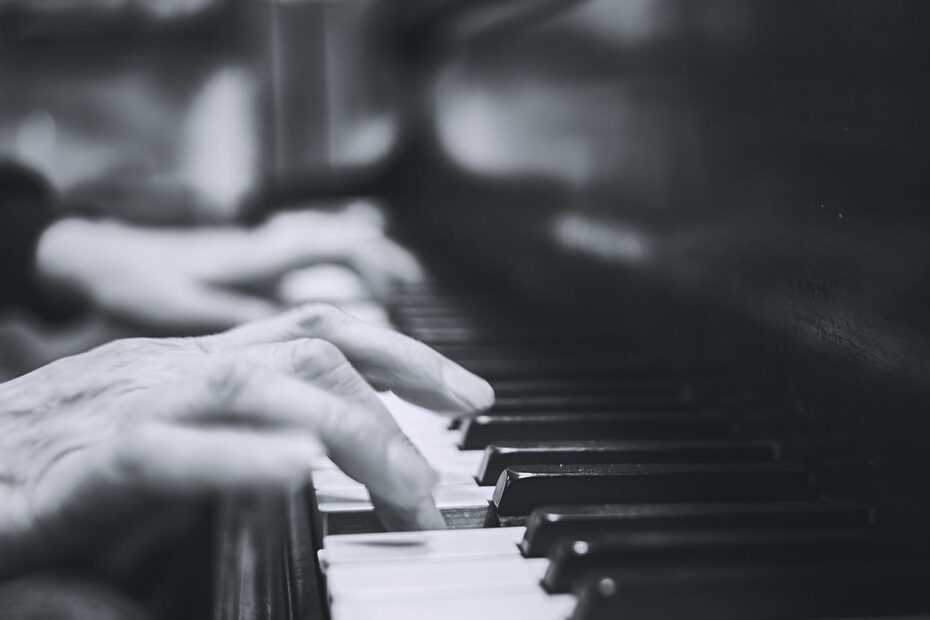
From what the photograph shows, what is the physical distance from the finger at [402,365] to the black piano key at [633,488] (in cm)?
7

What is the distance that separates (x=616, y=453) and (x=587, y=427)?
0.27 feet

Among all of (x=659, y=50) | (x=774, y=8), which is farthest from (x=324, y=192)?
(x=774, y=8)

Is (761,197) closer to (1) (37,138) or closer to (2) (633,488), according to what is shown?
(2) (633,488)

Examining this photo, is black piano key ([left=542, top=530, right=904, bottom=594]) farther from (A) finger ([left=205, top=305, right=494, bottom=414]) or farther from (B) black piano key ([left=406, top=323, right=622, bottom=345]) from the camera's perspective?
(B) black piano key ([left=406, top=323, right=622, bottom=345])

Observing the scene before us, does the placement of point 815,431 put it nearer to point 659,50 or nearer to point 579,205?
point 659,50

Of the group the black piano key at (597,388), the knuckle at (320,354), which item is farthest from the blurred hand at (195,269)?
the knuckle at (320,354)

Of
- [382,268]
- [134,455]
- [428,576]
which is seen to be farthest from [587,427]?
[382,268]

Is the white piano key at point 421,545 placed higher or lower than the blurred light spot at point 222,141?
lower

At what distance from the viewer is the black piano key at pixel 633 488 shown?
63 centimetres

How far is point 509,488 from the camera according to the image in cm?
64

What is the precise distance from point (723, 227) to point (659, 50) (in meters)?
0.23

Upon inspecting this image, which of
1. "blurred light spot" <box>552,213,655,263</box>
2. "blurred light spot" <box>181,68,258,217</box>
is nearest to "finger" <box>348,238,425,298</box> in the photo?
"blurred light spot" <box>552,213,655,263</box>

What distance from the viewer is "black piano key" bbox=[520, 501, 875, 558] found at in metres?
0.56

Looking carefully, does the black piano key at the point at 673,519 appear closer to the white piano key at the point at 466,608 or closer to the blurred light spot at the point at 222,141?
the white piano key at the point at 466,608
